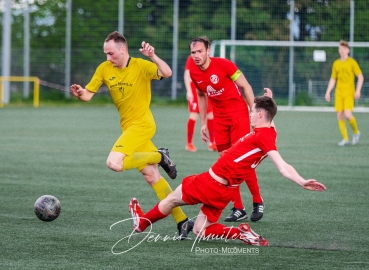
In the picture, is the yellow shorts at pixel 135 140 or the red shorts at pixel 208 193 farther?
the yellow shorts at pixel 135 140

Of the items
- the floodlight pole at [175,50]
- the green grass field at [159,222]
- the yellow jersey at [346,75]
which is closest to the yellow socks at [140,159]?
the green grass field at [159,222]

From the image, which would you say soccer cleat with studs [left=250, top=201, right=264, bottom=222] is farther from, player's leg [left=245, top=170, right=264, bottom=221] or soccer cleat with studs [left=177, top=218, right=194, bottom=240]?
soccer cleat with studs [left=177, top=218, right=194, bottom=240]

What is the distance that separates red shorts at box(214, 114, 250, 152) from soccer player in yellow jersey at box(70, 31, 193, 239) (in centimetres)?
102

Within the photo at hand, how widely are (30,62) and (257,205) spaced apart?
1175 inches

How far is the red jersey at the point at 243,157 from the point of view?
6.20 meters

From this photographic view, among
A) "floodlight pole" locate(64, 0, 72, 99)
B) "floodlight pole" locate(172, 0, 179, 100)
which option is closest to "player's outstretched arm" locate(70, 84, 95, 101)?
"floodlight pole" locate(172, 0, 179, 100)

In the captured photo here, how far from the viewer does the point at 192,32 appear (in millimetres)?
35812

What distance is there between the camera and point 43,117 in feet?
85.3

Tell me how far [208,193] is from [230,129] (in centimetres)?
209

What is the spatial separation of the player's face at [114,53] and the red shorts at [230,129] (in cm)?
144

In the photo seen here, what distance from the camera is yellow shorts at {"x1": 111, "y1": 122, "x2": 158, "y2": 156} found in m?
7.28

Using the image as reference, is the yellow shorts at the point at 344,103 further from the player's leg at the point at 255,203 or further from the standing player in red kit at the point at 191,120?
the player's leg at the point at 255,203

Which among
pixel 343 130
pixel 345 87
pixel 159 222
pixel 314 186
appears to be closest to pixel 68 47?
pixel 345 87

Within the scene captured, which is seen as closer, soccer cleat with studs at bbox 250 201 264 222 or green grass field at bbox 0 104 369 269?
green grass field at bbox 0 104 369 269
